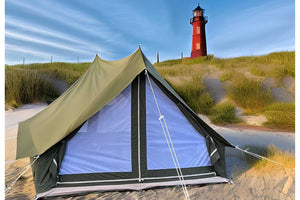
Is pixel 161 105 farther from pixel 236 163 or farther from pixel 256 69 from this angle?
pixel 256 69

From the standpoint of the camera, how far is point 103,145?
237 cm

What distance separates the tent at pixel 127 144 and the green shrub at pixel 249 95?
17.3ft

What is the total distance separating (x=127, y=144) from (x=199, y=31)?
64.4 feet

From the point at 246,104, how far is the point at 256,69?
3.65 m

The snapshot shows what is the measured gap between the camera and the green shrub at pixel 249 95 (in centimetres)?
695

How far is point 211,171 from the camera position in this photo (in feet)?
8.27

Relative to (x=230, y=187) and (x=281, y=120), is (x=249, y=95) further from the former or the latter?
(x=230, y=187)

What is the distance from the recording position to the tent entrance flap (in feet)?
7.57

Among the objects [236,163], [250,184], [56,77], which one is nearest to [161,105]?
[250,184]

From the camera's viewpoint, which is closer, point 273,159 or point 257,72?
point 273,159

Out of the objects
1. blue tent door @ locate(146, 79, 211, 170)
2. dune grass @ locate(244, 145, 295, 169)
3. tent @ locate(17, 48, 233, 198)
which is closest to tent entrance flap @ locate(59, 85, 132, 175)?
tent @ locate(17, 48, 233, 198)

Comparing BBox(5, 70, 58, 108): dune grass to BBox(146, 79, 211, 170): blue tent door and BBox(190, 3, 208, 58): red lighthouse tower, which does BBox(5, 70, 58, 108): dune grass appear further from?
BBox(190, 3, 208, 58): red lighthouse tower

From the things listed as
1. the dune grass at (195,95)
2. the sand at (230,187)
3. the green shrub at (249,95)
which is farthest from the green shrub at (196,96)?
the sand at (230,187)

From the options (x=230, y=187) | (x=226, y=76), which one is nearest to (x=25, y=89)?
(x=230, y=187)
